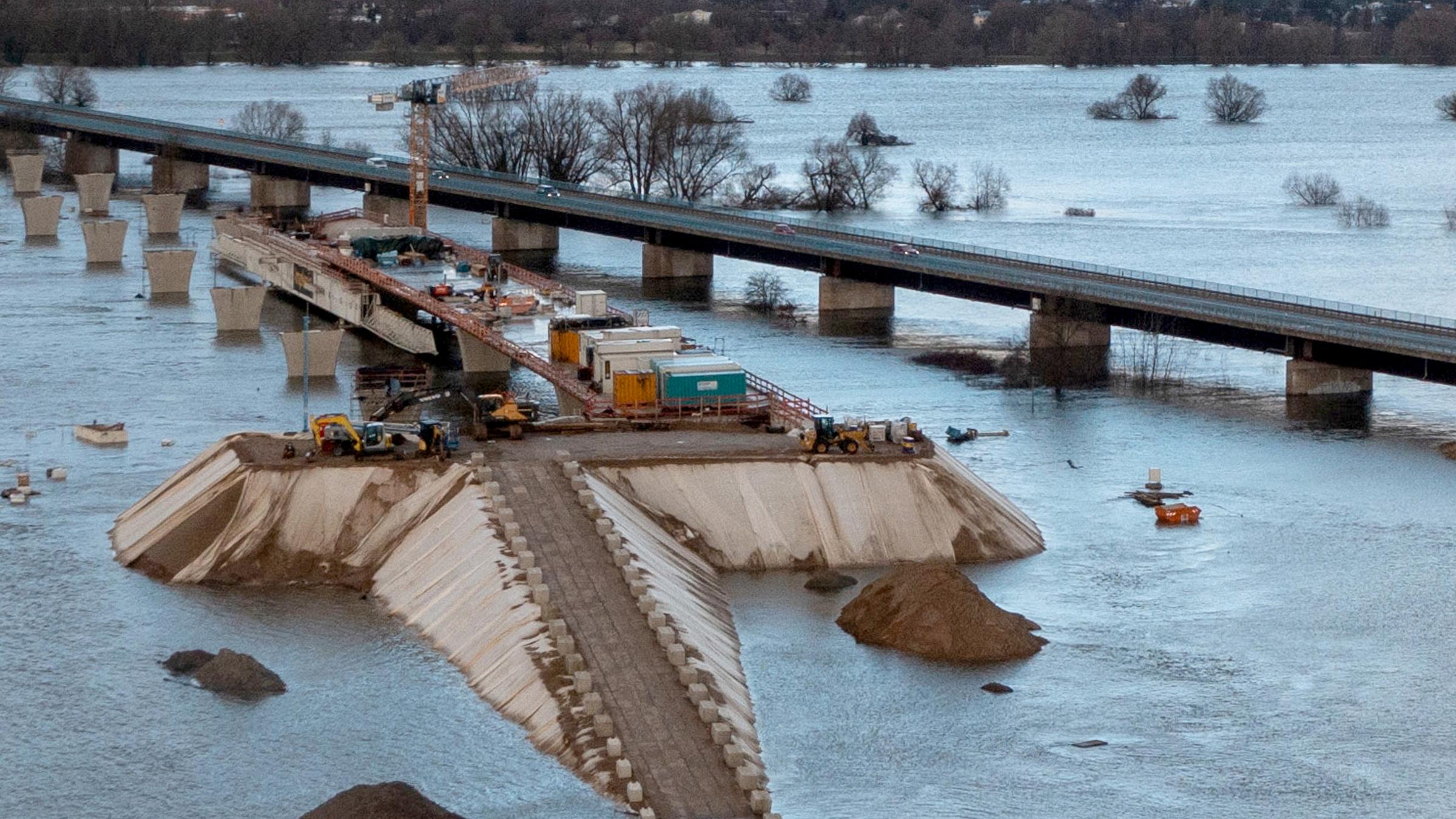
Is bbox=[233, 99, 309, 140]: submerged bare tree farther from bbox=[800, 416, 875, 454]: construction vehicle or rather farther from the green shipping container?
bbox=[800, 416, 875, 454]: construction vehicle

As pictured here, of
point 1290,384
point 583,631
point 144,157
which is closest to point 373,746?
point 583,631

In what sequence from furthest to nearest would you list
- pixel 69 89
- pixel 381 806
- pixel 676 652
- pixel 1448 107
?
pixel 1448 107 < pixel 69 89 < pixel 676 652 < pixel 381 806

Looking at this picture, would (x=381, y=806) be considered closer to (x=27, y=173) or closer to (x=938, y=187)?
(x=938, y=187)

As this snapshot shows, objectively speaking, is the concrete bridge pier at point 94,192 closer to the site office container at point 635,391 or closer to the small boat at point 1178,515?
the site office container at point 635,391

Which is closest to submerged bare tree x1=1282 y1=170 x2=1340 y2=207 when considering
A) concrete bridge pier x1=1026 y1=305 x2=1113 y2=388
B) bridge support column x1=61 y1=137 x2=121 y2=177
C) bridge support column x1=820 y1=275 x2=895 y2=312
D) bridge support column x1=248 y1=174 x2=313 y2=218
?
bridge support column x1=820 y1=275 x2=895 y2=312

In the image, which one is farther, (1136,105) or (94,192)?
(1136,105)

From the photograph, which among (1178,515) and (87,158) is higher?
(87,158)

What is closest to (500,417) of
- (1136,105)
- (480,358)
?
(480,358)

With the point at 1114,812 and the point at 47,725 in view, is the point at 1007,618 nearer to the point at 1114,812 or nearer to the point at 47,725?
the point at 1114,812
